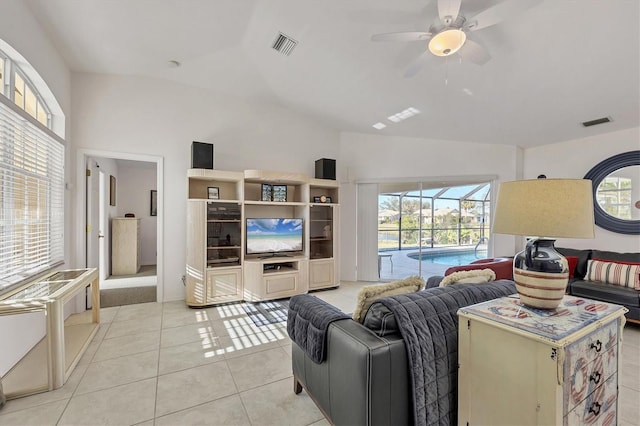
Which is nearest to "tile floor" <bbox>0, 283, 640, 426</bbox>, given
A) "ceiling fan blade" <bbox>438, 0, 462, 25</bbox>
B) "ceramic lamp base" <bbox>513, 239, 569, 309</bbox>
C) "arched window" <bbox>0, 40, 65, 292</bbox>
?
"arched window" <bbox>0, 40, 65, 292</bbox>

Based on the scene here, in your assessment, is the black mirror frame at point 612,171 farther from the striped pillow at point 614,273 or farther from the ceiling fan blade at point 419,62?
the ceiling fan blade at point 419,62

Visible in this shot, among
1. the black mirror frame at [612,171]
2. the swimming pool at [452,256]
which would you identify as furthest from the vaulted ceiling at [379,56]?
the swimming pool at [452,256]

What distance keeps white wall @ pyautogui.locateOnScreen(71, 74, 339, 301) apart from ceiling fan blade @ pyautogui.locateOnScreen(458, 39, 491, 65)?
10.8ft

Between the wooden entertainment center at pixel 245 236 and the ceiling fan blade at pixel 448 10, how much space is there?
289 cm

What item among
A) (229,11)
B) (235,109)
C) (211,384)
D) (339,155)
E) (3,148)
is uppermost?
(229,11)

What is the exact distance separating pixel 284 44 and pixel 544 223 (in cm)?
309

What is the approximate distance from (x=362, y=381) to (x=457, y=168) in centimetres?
476

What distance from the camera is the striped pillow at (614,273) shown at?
3248mm

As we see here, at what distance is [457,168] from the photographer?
5.22 m

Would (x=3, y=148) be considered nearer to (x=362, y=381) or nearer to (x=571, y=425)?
(x=362, y=381)

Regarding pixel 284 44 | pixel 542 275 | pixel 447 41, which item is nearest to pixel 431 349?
pixel 542 275

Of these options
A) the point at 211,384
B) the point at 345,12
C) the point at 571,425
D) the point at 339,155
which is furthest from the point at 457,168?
the point at 211,384

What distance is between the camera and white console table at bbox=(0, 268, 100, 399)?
6.83 ft

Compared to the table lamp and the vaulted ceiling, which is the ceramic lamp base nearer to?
the table lamp
